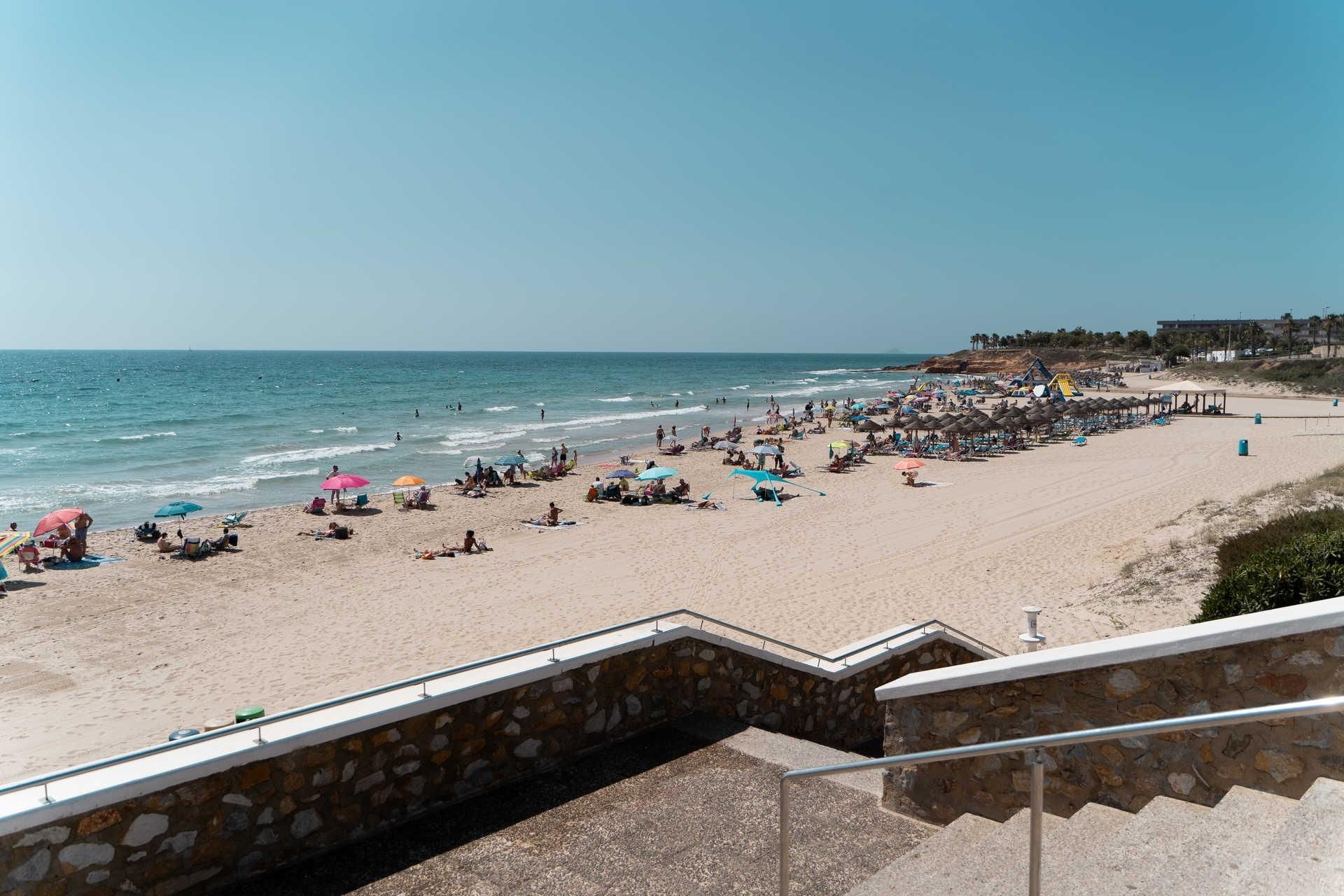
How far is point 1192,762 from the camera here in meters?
3.31

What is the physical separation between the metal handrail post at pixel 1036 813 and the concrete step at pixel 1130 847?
5.3 inches

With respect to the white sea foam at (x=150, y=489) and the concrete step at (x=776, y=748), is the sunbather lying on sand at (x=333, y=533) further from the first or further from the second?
the concrete step at (x=776, y=748)

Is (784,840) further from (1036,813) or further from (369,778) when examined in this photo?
(369,778)

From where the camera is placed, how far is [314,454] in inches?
1431

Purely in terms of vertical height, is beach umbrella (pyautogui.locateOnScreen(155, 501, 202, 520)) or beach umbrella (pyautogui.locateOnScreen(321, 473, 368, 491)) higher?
beach umbrella (pyautogui.locateOnScreen(321, 473, 368, 491))

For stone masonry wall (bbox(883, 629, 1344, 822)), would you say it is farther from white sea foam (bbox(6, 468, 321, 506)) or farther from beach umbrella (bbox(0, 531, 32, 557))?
white sea foam (bbox(6, 468, 321, 506))

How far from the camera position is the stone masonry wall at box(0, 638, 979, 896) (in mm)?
3037

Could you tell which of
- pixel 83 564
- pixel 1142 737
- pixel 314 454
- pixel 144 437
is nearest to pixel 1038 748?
pixel 1142 737

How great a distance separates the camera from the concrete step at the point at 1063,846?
2645mm

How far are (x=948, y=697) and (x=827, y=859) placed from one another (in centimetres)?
112

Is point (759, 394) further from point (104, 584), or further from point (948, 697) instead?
point (948, 697)

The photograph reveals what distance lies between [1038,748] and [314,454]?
37862 mm

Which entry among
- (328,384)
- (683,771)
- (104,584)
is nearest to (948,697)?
(683,771)

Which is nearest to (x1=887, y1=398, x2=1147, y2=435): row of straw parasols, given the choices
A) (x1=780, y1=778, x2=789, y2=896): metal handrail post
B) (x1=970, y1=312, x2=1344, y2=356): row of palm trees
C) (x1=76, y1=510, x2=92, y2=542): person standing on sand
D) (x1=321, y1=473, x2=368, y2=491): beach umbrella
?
(x1=321, y1=473, x2=368, y2=491): beach umbrella
